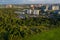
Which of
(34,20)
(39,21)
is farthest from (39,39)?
(34,20)

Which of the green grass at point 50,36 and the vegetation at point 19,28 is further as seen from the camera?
the vegetation at point 19,28

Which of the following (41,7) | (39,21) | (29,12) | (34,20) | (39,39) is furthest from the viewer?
(41,7)

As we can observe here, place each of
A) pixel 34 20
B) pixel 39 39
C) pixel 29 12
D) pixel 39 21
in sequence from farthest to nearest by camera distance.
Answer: pixel 29 12 → pixel 34 20 → pixel 39 21 → pixel 39 39

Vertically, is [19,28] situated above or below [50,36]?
below

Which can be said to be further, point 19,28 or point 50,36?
point 19,28

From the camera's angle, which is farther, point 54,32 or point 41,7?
point 41,7

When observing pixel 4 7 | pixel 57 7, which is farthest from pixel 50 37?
pixel 4 7

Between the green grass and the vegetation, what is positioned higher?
the green grass

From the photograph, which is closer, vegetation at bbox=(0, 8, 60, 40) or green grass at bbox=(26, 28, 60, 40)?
green grass at bbox=(26, 28, 60, 40)

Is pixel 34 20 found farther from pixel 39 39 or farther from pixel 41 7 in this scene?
pixel 39 39

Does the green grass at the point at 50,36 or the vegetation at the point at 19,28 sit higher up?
the green grass at the point at 50,36

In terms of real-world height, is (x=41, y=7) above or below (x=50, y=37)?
below
